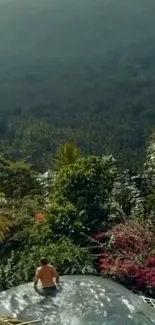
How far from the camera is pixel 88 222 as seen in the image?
13688 millimetres

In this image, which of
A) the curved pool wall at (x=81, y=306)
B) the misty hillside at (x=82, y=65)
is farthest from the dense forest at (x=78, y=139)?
the curved pool wall at (x=81, y=306)

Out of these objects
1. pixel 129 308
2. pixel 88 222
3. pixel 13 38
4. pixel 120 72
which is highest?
pixel 13 38

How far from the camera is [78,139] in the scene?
5816 centimetres

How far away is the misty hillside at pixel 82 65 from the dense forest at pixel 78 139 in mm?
264

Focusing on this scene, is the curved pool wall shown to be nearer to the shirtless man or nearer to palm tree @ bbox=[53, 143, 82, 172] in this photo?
the shirtless man

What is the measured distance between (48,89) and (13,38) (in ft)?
125

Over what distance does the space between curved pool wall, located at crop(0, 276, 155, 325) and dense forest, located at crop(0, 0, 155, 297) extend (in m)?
2.19

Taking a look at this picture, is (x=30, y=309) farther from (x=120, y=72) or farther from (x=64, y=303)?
(x=120, y=72)

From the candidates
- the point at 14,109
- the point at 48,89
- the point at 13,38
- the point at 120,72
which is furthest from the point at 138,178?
the point at 13,38

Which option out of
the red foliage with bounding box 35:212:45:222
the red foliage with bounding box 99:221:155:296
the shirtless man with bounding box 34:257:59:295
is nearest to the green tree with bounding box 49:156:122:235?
the red foliage with bounding box 35:212:45:222

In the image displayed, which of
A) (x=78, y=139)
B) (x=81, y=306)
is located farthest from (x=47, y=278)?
(x=78, y=139)

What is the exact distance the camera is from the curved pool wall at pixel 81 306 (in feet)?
26.8

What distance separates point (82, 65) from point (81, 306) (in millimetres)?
114584

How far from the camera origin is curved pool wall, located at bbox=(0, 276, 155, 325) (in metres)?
8.16
